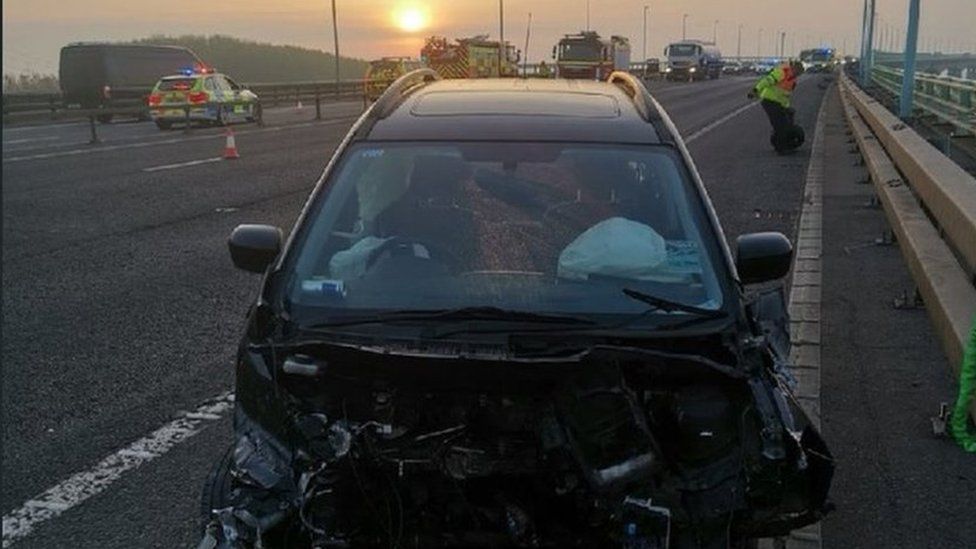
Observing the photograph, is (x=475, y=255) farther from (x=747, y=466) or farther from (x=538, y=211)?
(x=747, y=466)

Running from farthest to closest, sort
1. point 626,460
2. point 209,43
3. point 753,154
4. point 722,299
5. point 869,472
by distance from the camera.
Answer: point 209,43 < point 753,154 < point 869,472 < point 722,299 < point 626,460

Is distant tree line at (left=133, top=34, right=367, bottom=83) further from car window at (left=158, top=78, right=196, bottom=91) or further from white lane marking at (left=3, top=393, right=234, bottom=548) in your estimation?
white lane marking at (left=3, top=393, right=234, bottom=548)

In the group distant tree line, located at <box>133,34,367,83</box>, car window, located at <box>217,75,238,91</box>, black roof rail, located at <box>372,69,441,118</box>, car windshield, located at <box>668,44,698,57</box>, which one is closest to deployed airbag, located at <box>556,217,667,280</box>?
black roof rail, located at <box>372,69,441,118</box>

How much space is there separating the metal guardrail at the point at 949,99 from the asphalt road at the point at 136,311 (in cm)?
241

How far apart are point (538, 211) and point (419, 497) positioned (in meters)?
1.45

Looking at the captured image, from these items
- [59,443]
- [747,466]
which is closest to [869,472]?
[747,466]

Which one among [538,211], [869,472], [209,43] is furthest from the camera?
[209,43]

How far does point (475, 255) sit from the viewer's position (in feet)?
11.8

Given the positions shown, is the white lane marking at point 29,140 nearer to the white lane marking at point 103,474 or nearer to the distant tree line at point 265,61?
the white lane marking at point 103,474

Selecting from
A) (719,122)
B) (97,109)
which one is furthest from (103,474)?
(719,122)

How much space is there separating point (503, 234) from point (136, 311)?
4467mm

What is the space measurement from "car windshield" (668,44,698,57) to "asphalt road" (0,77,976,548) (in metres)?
63.2

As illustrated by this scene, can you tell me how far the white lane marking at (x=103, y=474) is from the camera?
156 inches

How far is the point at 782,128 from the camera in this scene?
1947cm
